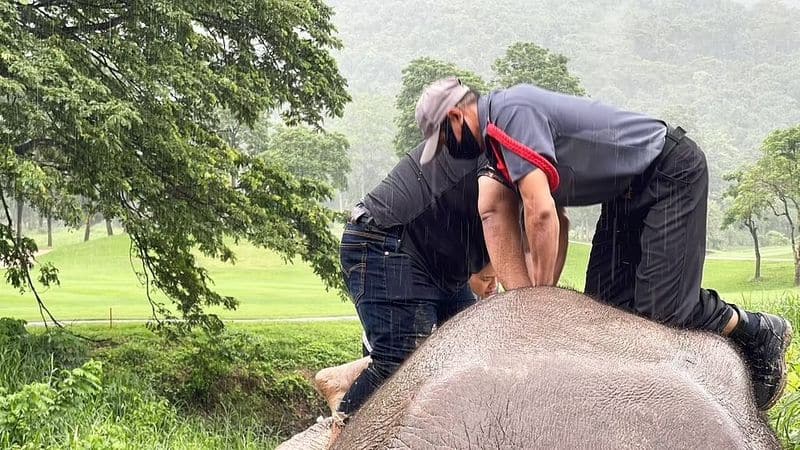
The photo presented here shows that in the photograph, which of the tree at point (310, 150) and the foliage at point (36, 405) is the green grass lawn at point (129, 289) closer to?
the tree at point (310, 150)

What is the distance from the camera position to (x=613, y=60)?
80688mm

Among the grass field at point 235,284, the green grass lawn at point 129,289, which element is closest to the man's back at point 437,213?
the grass field at point 235,284

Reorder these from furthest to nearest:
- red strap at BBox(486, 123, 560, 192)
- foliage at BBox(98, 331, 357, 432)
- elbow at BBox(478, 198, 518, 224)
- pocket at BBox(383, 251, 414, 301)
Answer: foliage at BBox(98, 331, 357, 432), pocket at BBox(383, 251, 414, 301), elbow at BBox(478, 198, 518, 224), red strap at BBox(486, 123, 560, 192)

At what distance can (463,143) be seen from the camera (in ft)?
6.06

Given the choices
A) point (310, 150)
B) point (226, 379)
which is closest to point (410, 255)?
point (226, 379)

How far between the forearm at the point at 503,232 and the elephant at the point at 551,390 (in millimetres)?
431

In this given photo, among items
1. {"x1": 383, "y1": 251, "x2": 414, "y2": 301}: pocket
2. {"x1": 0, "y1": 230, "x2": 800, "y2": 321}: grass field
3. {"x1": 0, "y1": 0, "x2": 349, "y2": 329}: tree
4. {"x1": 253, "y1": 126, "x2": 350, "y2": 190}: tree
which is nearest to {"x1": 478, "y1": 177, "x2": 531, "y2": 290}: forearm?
{"x1": 383, "y1": 251, "x2": 414, "y2": 301}: pocket

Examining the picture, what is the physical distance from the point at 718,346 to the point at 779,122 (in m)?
67.6

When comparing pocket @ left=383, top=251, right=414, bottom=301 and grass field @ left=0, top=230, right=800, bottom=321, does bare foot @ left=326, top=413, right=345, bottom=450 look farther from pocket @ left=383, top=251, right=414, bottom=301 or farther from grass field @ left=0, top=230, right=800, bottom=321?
grass field @ left=0, top=230, right=800, bottom=321

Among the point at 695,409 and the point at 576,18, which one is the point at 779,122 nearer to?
the point at 576,18

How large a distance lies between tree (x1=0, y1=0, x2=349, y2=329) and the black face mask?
4950 millimetres

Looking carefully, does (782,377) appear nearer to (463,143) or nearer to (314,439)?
(463,143)

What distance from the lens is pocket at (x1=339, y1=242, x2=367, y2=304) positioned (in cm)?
248

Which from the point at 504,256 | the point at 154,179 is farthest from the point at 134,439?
the point at 504,256
